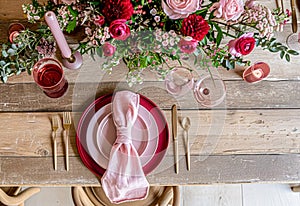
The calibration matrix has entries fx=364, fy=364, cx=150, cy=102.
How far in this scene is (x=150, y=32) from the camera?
0.98 m

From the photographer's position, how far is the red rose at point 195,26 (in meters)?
0.85

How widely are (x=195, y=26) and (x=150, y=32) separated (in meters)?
0.17

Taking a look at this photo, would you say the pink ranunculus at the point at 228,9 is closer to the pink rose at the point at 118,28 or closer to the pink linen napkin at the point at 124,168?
the pink rose at the point at 118,28

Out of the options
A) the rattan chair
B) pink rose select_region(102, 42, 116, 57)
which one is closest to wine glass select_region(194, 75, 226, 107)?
pink rose select_region(102, 42, 116, 57)

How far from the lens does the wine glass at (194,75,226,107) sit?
3.77ft

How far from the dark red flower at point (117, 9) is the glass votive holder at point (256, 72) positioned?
1.67ft

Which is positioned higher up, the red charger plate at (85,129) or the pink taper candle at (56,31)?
the pink taper candle at (56,31)

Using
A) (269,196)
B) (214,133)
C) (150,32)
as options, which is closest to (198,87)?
(214,133)

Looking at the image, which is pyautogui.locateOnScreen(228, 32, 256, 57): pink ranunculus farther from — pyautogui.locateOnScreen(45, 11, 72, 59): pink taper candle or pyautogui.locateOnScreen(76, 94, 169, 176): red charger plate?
pyautogui.locateOnScreen(45, 11, 72, 59): pink taper candle

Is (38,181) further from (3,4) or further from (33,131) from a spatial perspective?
(3,4)

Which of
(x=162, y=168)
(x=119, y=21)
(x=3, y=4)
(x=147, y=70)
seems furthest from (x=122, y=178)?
(x=3, y=4)

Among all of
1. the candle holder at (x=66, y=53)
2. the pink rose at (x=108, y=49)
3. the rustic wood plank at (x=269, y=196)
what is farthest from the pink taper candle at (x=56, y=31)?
the rustic wood plank at (x=269, y=196)

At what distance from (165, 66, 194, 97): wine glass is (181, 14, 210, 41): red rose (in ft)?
0.96

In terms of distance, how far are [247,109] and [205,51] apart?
25cm
